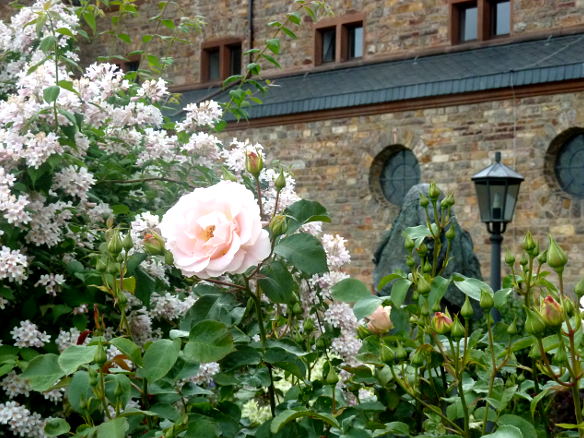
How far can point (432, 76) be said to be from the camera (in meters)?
17.3

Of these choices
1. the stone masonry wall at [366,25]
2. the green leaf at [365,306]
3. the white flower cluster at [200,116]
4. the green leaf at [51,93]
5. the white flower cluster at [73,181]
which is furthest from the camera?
the stone masonry wall at [366,25]

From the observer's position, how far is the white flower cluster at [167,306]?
8.74ft

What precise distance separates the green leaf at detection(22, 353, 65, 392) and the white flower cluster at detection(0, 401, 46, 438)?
2.22 feet

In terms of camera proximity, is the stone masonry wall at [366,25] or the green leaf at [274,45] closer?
the green leaf at [274,45]

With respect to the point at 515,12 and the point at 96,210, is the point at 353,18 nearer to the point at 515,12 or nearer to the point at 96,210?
the point at 515,12

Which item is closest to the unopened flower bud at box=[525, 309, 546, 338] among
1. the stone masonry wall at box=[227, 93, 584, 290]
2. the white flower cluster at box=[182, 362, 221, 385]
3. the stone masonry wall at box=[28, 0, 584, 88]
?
the white flower cluster at box=[182, 362, 221, 385]

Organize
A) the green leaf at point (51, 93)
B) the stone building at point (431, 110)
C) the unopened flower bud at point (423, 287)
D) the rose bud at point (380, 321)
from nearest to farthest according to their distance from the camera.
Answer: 1. the unopened flower bud at point (423, 287)
2. the rose bud at point (380, 321)
3. the green leaf at point (51, 93)
4. the stone building at point (431, 110)

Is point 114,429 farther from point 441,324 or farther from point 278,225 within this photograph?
point 441,324

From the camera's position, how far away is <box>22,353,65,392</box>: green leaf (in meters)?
1.71

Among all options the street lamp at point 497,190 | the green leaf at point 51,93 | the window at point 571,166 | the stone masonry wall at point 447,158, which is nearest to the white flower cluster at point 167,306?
the green leaf at point 51,93

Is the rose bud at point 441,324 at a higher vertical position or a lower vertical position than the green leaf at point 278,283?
lower

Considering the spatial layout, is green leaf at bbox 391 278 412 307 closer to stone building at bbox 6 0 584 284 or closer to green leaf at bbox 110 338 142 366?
green leaf at bbox 110 338 142 366

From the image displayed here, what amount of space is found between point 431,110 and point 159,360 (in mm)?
15703

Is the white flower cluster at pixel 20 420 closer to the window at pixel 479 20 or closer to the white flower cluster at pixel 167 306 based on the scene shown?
the white flower cluster at pixel 167 306
